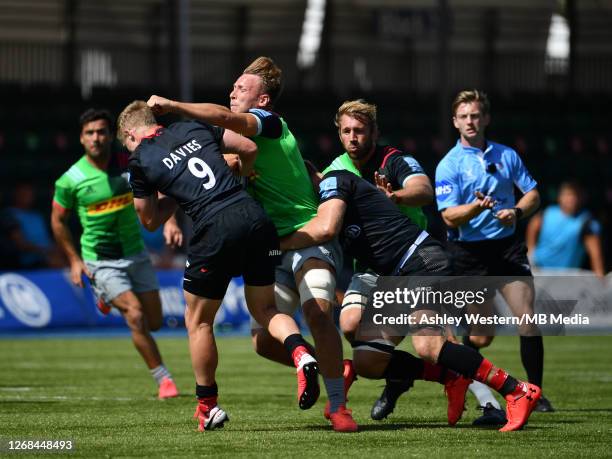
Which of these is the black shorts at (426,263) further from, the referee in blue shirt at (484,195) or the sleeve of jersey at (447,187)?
the sleeve of jersey at (447,187)

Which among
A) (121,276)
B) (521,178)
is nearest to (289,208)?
(521,178)

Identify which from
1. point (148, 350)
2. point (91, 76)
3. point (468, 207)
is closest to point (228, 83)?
point (91, 76)

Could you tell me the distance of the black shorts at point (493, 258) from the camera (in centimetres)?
920

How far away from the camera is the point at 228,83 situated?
2541 cm

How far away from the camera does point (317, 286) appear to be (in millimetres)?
7570

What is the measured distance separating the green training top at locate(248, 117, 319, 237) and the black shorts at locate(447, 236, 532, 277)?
6.12 feet

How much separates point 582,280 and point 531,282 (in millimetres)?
8942

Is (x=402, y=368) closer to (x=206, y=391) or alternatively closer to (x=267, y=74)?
(x=206, y=391)

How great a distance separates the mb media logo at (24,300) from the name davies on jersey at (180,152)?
37.1 ft

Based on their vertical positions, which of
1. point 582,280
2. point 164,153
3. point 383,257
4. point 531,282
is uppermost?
point 164,153

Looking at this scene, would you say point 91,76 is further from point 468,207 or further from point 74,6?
point 468,207

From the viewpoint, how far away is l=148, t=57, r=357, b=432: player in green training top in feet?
24.6

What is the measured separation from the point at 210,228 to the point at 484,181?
2.70 meters

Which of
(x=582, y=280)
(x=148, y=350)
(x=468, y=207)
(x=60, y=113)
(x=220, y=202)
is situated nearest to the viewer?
(x=220, y=202)
